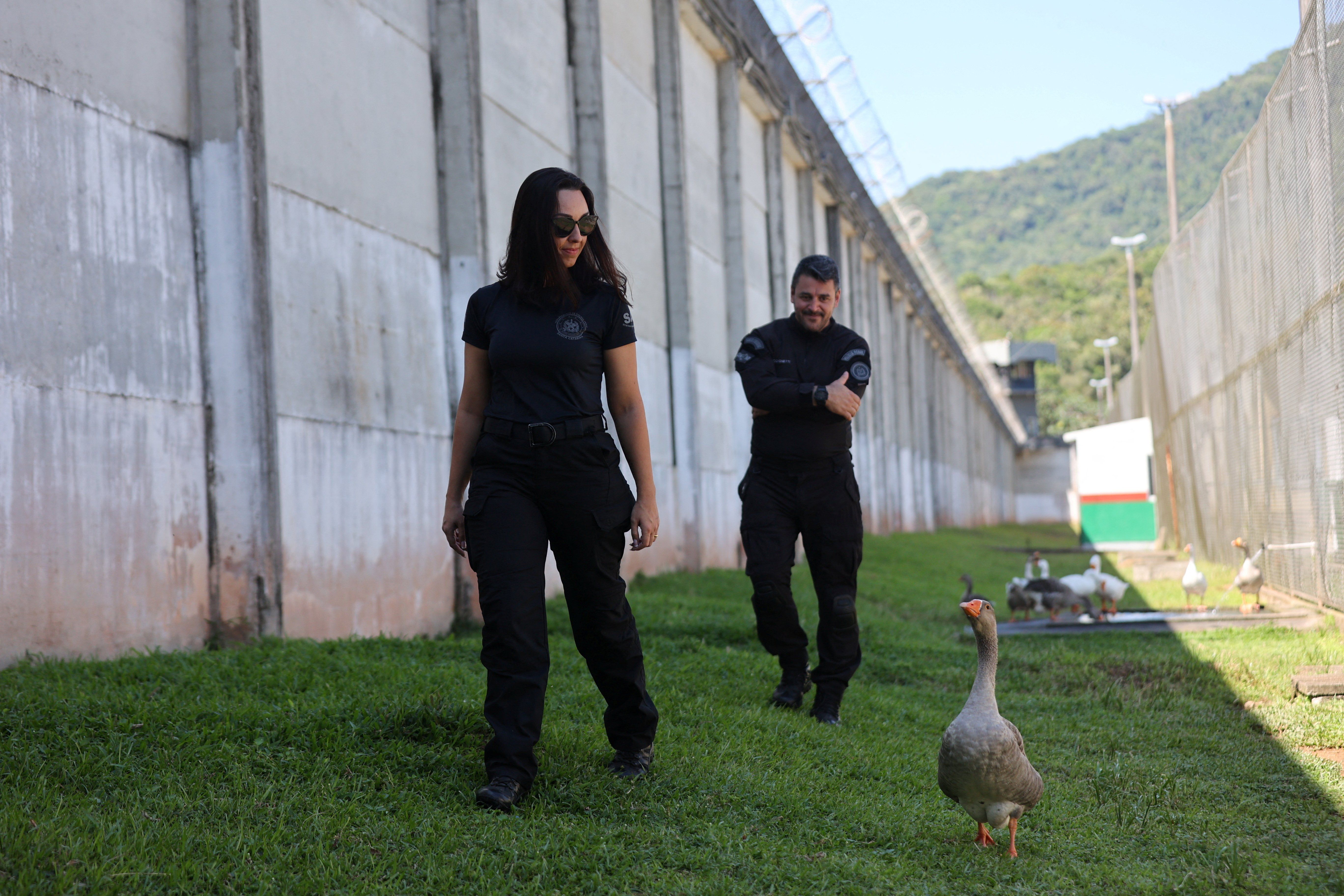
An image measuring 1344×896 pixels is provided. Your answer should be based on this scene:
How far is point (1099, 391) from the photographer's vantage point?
101 meters

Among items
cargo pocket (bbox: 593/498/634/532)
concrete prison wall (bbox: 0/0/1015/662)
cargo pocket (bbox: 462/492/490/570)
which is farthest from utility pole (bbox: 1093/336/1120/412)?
cargo pocket (bbox: 462/492/490/570)

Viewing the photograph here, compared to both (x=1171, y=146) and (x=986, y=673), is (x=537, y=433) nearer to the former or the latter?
(x=986, y=673)

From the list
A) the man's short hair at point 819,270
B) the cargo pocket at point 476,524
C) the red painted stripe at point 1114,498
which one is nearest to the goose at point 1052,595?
the man's short hair at point 819,270

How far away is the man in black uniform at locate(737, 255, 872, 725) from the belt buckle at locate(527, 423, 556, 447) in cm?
191

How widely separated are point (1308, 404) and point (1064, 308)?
114 m

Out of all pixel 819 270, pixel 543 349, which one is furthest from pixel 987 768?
pixel 819 270

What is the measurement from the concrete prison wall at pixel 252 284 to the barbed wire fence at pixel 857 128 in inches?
318

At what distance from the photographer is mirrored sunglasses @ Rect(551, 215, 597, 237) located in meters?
4.27

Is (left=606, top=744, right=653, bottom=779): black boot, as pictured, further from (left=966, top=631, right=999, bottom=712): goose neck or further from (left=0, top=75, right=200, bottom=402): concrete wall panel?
(left=0, top=75, right=200, bottom=402): concrete wall panel

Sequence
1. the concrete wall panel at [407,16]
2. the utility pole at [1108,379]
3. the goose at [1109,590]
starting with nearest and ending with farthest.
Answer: the concrete wall panel at [407,16]
the goose at [1109,590]
the utility pole at [1108,379]

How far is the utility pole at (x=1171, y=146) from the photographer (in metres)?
36.7

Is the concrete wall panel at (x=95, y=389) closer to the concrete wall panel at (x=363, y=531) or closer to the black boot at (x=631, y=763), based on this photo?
the concrete wall panel at (x=363, y=531)

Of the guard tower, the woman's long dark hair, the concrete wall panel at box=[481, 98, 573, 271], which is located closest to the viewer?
the woman's long dark hair

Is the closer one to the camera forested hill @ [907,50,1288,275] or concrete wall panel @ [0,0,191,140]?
concrete wall panel @ [0,0,191,140]
